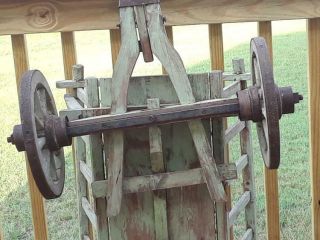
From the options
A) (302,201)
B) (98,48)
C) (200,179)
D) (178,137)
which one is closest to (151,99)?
(178,137)

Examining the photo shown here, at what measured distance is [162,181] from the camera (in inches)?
63.7

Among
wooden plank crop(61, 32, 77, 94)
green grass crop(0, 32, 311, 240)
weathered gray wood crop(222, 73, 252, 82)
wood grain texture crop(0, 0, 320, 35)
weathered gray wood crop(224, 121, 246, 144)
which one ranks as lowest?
green grass crop(0, 32, 311, 240)

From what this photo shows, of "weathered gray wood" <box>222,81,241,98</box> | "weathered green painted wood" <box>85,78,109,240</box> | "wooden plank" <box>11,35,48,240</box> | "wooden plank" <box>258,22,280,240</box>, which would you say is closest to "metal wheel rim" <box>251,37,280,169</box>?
"weathered gray wood" <box>222,81,241,98</box>

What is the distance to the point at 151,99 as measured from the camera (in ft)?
5.01

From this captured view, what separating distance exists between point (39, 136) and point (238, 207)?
808 mm

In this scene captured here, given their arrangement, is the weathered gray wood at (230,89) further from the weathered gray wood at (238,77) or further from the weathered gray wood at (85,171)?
the weathered gray wood at (85,171)

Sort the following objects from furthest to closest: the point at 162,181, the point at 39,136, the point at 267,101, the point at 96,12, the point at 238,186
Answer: the point at 238,186 < the point at 96,12 < the point at 162,181 < the point at 39,136 < the point at 267,101

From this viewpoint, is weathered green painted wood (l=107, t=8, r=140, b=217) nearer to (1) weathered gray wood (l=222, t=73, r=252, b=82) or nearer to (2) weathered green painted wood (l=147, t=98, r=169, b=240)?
(2) weathered green painted wood (l=147, t=98, r=169, b=240)

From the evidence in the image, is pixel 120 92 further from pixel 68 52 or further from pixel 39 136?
pixel 68 52

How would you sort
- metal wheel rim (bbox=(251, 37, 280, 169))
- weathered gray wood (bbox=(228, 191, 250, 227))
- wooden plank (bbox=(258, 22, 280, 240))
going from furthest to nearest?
wooden plank (bbox=(258, 22, 280, 240))
weathered gray wood (bbox=(228, 191, 250, 227))
metal wheel rim (bbox=(251, 37, 280, 169))

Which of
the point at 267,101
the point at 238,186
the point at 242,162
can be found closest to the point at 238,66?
the point at 242,162

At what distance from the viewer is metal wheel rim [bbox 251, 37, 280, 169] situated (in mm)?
1365

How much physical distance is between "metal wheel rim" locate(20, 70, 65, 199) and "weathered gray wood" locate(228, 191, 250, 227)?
591 mm

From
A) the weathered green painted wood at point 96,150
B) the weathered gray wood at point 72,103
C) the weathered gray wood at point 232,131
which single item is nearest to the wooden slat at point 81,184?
the weathered gray wood at point 72,103
